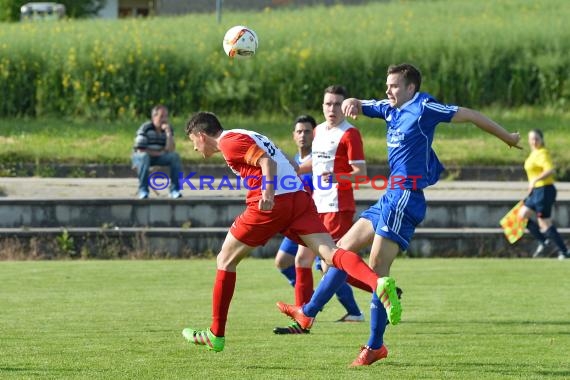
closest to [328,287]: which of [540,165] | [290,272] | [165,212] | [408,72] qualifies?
[408,72]

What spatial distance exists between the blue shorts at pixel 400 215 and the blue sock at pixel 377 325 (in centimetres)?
50

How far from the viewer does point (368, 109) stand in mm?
8898

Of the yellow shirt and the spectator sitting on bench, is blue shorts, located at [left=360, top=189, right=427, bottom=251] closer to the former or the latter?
the yellow shirt

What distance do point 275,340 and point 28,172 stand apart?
1485 cm

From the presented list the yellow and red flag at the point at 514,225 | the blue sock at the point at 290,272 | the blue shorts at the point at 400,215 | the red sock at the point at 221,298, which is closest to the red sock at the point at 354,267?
the blue shorts at the point at 400,215

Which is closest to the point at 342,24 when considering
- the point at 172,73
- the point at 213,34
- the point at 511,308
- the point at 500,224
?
the point at 213,34

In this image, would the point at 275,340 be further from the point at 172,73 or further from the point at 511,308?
the point at 172,73

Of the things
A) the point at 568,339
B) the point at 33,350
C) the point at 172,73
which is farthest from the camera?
the point at 172,73

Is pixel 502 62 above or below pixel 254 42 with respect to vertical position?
below

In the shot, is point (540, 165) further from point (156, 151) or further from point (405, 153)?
point (405, 153)

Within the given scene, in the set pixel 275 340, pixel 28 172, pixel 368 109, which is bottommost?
pixel 28 172

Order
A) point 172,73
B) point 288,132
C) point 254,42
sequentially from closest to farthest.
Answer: point 254,42, point 288,132, point 172,73

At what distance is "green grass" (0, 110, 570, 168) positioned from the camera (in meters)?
23.8

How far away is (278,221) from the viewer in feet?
27.9
